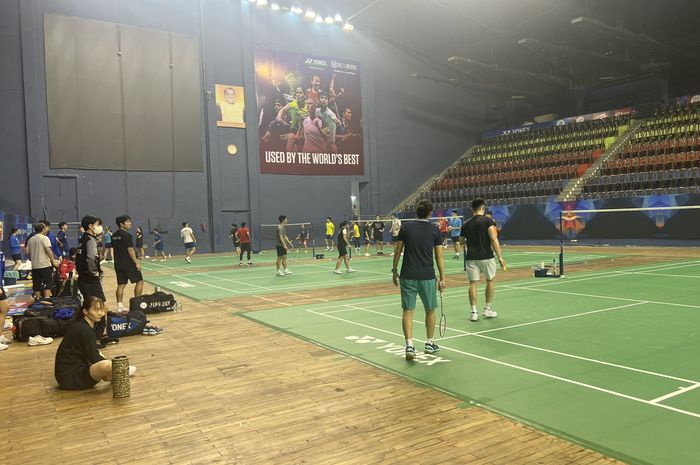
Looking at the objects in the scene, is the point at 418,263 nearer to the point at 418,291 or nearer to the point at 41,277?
the point at 418,291

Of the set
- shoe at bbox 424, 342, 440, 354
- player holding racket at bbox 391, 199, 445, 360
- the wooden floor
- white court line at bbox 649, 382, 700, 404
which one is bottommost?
the wooden floor

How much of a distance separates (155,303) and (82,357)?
5577 millimetres

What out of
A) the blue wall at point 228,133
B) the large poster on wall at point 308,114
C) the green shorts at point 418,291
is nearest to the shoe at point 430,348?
the green shorts at point 418,291

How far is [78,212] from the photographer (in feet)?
95.2

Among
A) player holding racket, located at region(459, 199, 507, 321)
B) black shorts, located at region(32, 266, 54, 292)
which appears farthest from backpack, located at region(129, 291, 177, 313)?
player holding racket, located at region(459, 199, 507, 321)

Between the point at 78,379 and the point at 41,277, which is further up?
the point at 41,277

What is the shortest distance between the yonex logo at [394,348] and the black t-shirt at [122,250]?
5.51 m

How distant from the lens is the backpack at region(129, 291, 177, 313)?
1153cm

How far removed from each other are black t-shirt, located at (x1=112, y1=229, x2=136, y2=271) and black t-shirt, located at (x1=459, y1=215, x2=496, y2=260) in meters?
6.99

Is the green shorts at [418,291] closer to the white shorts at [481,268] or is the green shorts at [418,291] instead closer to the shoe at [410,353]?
the shoe at [410,353]

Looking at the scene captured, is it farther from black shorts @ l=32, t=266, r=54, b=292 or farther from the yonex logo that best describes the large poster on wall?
the yonex logo

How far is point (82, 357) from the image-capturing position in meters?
6.39

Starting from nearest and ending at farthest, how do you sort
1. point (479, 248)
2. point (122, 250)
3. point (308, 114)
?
point (479, 248)
point (122, 250)
point (308, 114)

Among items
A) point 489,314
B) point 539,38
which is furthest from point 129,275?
point 539,38
